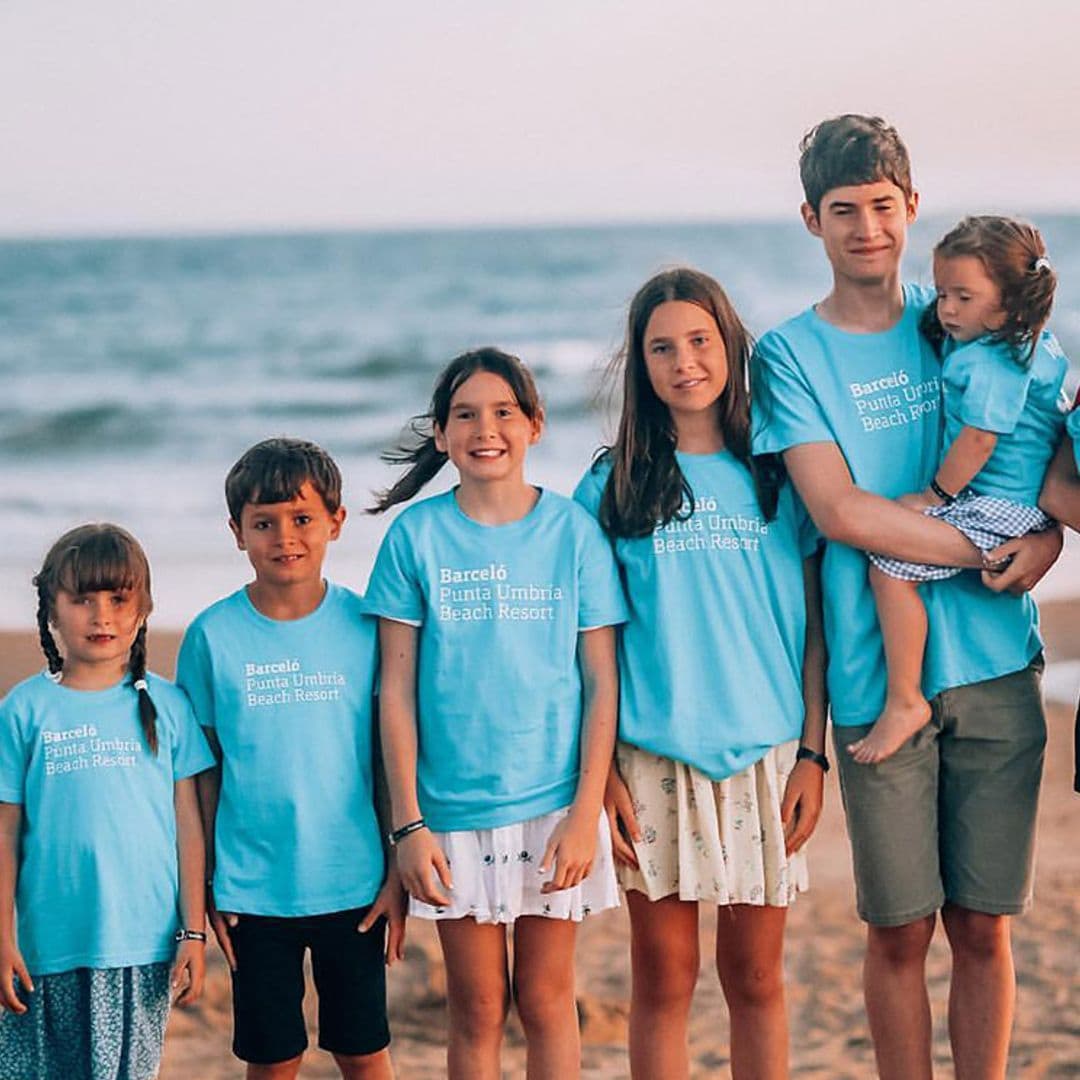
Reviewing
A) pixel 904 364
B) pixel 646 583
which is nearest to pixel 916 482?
pixel 904 364

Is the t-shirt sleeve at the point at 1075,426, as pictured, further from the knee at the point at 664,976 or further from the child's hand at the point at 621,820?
the knee at the point at 664,976

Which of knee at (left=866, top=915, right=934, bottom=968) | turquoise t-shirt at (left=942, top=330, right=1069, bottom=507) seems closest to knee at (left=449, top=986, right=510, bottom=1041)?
knee at (left=866, top=915, right=934, bottom=968)

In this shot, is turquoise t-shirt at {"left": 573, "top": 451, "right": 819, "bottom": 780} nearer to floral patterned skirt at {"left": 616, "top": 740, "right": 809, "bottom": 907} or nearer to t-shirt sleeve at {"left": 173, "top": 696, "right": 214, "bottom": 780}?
floral patterned skirt at {"left": 616, "top": 740, "right": 809, "bottom": 907}

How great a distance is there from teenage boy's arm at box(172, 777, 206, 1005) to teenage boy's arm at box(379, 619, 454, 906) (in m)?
0.38

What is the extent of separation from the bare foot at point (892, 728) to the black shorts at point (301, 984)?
101cm

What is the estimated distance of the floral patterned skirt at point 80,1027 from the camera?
10.3 ft

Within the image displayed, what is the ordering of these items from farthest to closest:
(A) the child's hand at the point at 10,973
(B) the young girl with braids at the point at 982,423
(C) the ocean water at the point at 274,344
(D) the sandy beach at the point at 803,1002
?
(C) the ocean water at the point at 274,344
(D) the sandy beach at the point at 803,1002
(B) the young girl with braids at the point at 982,423
(A) the child's hand at the point at 10,973

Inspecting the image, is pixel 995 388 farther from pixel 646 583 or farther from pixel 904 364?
pixel 646 583

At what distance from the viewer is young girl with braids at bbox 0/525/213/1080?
3.14 m

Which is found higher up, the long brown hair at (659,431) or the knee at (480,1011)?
the long brown hair at (659,431)

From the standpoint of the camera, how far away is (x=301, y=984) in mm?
3301

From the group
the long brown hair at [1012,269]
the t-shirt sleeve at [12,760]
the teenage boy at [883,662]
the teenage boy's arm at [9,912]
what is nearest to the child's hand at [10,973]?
the teenage boy's arm at [9,912]

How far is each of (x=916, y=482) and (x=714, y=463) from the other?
408mm

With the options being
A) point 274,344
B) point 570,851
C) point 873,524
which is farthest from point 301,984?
point 274,344
